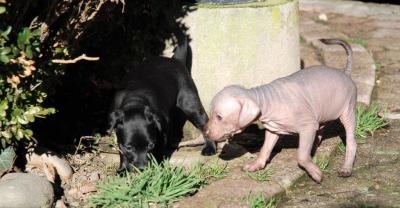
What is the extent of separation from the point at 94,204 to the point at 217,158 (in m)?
1.16

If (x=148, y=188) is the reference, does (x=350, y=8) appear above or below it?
above

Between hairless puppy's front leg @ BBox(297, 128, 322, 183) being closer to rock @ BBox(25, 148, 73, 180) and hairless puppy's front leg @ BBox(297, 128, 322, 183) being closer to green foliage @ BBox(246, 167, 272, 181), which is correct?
green foliage @ BBox(246, 167, 272, 181)

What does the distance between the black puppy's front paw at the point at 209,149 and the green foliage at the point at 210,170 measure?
381 mm

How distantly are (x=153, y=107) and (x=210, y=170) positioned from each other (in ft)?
2.62

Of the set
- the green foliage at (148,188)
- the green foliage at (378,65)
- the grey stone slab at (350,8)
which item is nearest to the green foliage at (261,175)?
the green foliage at (148,188)

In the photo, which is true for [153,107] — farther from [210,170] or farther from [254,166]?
[254,166]

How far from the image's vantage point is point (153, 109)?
5.29 metres

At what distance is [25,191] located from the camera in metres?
4.36

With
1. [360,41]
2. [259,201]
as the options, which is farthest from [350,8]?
[259,201]

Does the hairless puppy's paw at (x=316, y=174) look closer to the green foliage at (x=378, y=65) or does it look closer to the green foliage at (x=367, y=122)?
the green foliage at (x=367, y=122)

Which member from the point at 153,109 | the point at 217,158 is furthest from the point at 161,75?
the point at 217,158

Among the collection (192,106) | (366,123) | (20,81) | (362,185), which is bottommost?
(362,185)

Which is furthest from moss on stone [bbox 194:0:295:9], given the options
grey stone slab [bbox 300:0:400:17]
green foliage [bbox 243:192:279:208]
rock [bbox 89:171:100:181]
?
grey stone slab [bbox 300:0:400:17]

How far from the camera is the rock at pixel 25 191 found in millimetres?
4258
